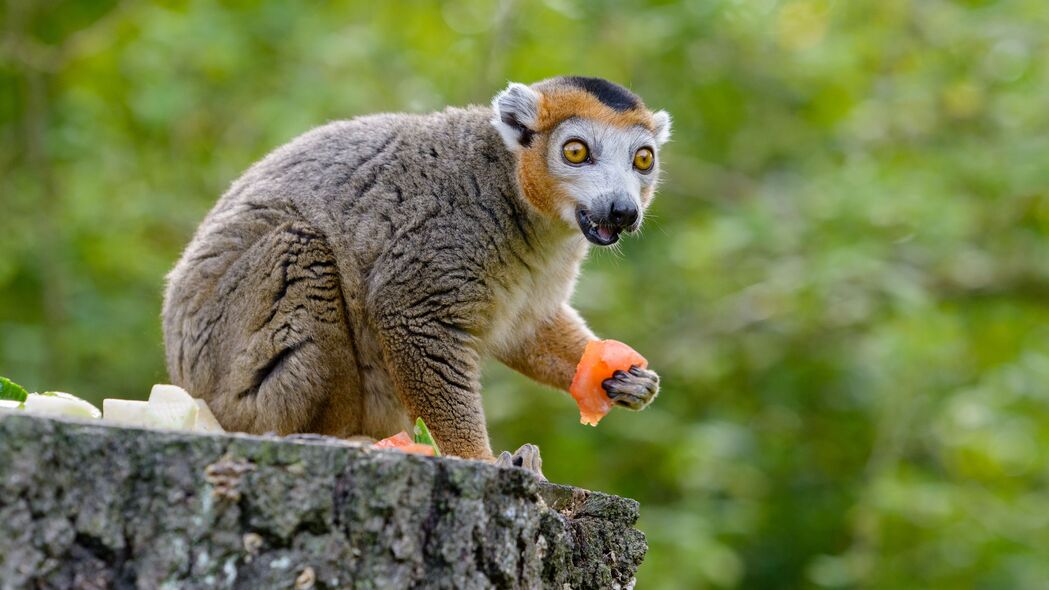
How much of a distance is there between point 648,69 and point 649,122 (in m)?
7.46

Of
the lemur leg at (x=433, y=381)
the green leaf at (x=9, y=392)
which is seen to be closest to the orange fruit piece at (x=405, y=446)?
the lemur leg at (x=433, y=381)

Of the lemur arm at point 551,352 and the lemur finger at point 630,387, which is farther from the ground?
the lemur arm at point 551,352

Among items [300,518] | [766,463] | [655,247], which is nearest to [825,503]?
[766,463]

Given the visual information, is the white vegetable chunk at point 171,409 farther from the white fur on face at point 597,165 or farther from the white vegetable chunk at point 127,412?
the white fur on face at point 597,165

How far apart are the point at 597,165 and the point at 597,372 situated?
123cm

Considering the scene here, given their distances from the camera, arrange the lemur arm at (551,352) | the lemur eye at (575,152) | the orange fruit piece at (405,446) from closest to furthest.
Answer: the orange fruit piece at (405,446)
the lemur eye at (575,152)
the lemur arm at (551,352)

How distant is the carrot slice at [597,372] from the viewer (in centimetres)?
681

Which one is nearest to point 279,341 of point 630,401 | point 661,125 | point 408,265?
point 408,265

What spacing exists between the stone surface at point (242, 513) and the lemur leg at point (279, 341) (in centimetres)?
249

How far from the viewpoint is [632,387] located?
6.72 meters

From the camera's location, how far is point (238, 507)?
3410 mm

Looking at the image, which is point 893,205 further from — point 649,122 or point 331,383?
point 331,383

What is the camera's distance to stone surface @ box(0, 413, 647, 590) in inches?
126

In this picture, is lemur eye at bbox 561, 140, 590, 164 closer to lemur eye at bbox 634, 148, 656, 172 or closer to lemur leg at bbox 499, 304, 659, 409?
lemur eye at bbox 634, 148, 656, 172
